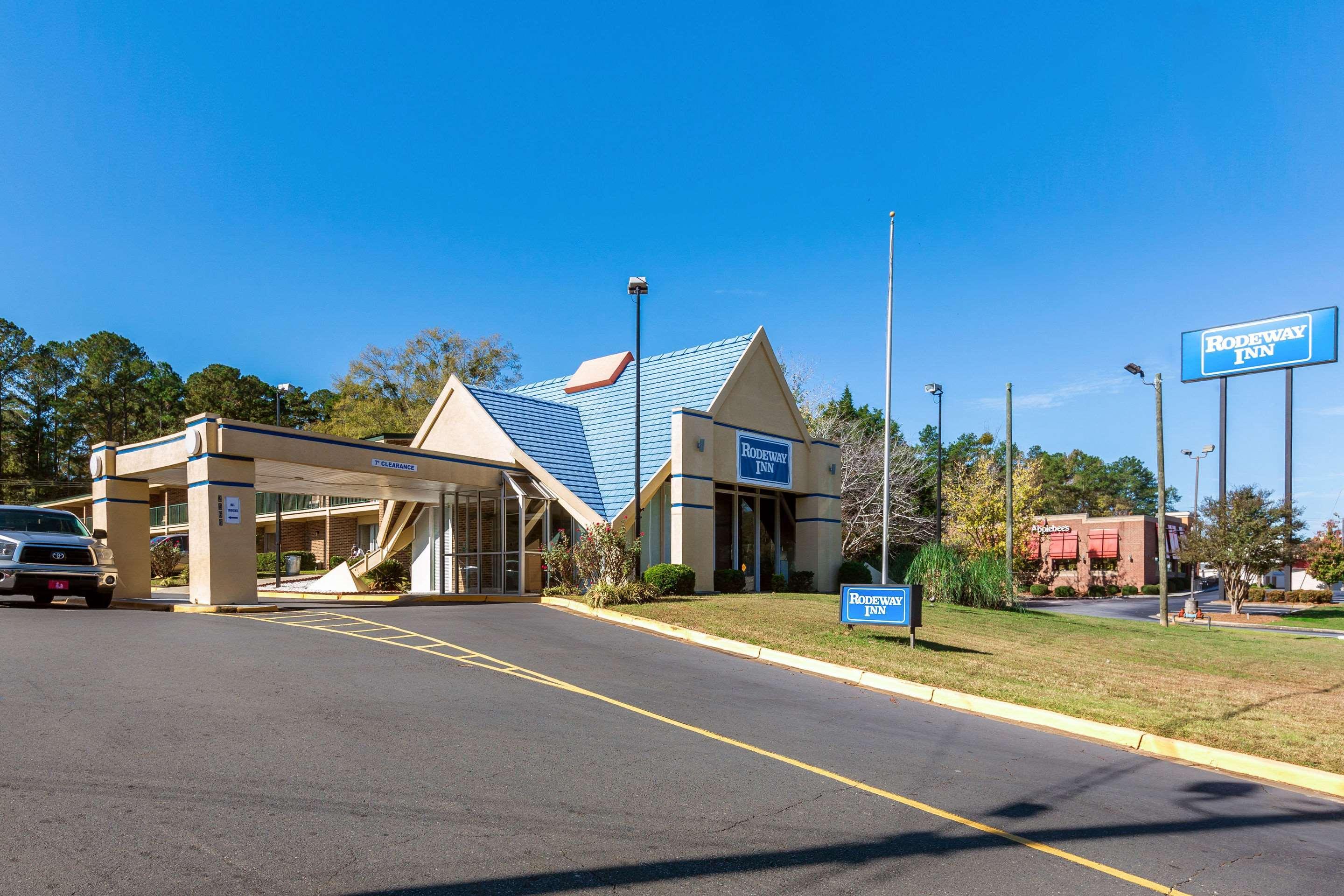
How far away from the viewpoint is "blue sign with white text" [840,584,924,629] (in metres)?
14.4

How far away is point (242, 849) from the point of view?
4738 mm

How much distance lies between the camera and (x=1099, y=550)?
2370 inches

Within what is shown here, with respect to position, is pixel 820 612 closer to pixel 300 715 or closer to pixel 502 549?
pixel 502 549

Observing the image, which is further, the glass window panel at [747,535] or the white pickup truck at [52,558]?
the glass window panel at [747,535]

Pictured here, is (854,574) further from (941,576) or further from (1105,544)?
(1105,544)

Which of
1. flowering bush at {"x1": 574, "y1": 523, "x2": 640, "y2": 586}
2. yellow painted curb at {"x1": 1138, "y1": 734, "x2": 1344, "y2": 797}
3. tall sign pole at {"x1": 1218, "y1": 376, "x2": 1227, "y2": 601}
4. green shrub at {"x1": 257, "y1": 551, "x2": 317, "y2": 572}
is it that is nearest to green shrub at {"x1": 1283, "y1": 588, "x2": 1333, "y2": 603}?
tall sign pole at {"x1": 1218, "y1": 376, "x2": 1227, "y2": 601}

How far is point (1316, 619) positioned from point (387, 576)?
33120 millimetres

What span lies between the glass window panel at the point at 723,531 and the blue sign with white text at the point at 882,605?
11202 mm

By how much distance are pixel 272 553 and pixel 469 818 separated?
138 ft

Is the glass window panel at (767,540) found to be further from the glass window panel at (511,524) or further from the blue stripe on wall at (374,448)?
the blue stripe on wall at (374,448)

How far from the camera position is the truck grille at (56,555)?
54.0 ft

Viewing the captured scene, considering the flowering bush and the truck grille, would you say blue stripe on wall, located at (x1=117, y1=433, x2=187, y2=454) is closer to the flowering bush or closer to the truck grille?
the truck grille

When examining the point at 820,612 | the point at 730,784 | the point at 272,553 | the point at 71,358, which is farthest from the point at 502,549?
the point at 71,358

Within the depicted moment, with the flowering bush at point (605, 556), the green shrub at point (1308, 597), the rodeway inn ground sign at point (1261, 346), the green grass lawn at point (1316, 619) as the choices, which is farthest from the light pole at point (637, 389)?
the green shrub at point (1308, 597)
